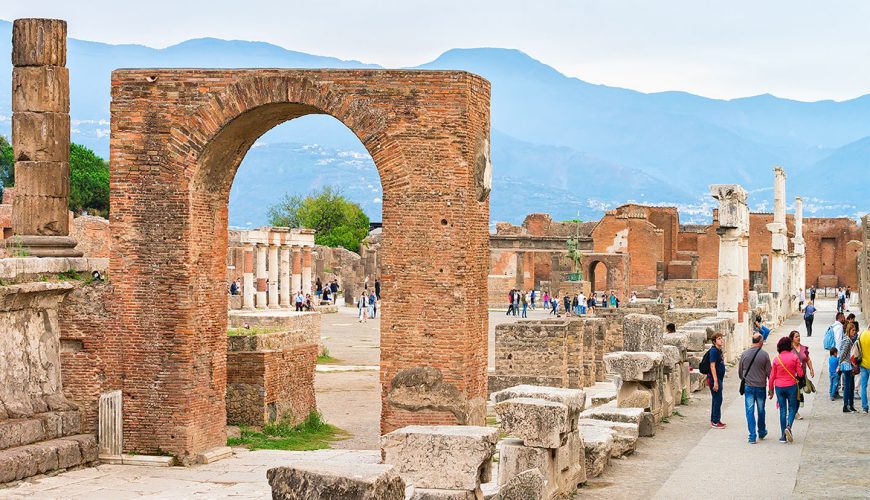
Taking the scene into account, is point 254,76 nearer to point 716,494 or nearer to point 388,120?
point 388,120

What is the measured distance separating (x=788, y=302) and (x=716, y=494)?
40377 millimetres

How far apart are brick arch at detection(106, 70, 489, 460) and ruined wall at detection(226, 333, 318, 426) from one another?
1821 millimetres

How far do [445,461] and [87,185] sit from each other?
57981mm

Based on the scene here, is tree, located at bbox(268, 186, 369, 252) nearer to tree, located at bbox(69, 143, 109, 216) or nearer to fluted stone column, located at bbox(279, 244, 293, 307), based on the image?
tree, located at bbox(69, 143, 109, 216)

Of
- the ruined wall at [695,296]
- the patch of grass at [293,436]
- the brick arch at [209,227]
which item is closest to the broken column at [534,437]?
the brick arch at [209,227]

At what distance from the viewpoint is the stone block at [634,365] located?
52.6ft

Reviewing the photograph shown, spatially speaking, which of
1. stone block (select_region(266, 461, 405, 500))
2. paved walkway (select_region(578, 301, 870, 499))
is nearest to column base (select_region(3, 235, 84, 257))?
paved walkway (select_region(578, 301, 870, 499))

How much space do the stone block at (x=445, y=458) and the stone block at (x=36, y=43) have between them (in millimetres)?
9666

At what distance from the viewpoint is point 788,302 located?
50344mm

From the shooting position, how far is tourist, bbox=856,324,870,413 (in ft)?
56.2

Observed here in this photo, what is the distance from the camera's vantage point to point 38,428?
14.2 metres

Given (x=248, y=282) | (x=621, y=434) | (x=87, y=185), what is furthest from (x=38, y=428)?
(x=87, y=185)

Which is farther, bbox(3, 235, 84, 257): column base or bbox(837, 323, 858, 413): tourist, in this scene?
bbox(837, 323, 858, 413): tourist

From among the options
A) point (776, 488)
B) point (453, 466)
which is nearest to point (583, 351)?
point (776, 488)
